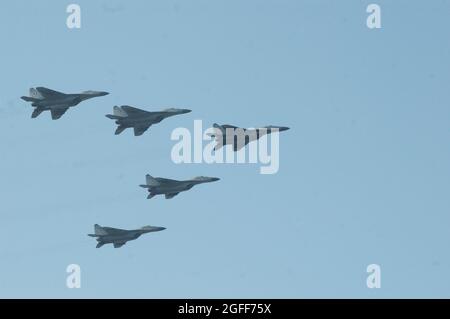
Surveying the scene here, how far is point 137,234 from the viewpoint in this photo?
13925 centimetres

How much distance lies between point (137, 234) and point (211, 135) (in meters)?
14.2

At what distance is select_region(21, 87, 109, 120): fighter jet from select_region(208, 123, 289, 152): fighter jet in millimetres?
12950

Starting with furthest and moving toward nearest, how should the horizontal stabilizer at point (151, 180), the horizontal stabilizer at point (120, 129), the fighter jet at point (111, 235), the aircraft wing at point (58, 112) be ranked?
1. the fighter jet at point (111, 235)
2. the horizontal stabilizer at point (151, 180)
3. the aircraft wing at point (58, 112)
4. the horizontal stabilizer at point (120, 129)

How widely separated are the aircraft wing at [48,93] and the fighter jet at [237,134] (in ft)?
56.1

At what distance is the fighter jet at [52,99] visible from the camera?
134500mm

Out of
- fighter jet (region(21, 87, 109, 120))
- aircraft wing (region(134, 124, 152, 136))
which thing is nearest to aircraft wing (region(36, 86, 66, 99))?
fighter jet (region(21, 87, 109, 120))

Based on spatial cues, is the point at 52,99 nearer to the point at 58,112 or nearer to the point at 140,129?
the point at 58,112

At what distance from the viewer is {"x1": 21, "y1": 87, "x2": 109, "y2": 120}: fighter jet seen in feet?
441

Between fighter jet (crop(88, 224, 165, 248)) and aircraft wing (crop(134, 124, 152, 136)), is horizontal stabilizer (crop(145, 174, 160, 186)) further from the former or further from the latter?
fighter jet (crop(88, 224, 165, 248))

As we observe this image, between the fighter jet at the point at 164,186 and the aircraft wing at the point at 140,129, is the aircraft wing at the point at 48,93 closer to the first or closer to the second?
the aircraft wing at the point at 140,129

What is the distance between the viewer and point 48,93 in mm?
134750

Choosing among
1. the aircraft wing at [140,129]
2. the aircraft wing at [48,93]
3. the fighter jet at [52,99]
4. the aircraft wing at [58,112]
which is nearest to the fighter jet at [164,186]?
the aircraft wing at [140,129]
